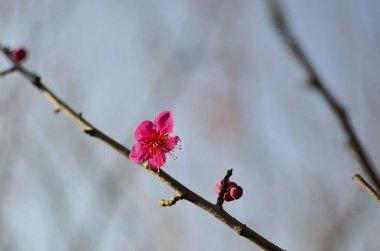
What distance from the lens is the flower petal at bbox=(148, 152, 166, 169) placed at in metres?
1.86

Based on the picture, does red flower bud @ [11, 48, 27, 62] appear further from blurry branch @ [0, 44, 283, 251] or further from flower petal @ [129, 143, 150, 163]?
flower petal @ [129, 143, 150, 163]

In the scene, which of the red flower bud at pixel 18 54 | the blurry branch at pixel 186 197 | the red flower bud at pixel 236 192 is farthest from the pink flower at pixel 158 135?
the red flower bud at pixel 18 54

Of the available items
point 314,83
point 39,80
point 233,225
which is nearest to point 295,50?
point 314,83

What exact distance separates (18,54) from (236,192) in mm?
1620

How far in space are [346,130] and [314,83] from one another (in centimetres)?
22

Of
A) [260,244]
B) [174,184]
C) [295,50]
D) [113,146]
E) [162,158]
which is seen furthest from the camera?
[162,158]

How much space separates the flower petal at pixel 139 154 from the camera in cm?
188

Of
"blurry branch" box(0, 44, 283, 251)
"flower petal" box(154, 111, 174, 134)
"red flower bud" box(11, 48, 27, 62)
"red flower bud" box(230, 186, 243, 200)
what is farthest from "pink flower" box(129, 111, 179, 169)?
"red flower bud" box(11, 48, 27, 62)

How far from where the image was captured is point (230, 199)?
1.97 m

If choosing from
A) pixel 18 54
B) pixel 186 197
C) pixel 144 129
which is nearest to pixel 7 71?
pixel 18 54

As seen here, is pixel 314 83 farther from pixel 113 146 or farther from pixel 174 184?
pixel 113 146

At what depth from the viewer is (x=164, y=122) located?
2.32 m

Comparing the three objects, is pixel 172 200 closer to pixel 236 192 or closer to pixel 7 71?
pixel 236 192

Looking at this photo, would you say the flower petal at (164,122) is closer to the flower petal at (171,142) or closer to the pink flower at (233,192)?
the flower petal at (171,142)
